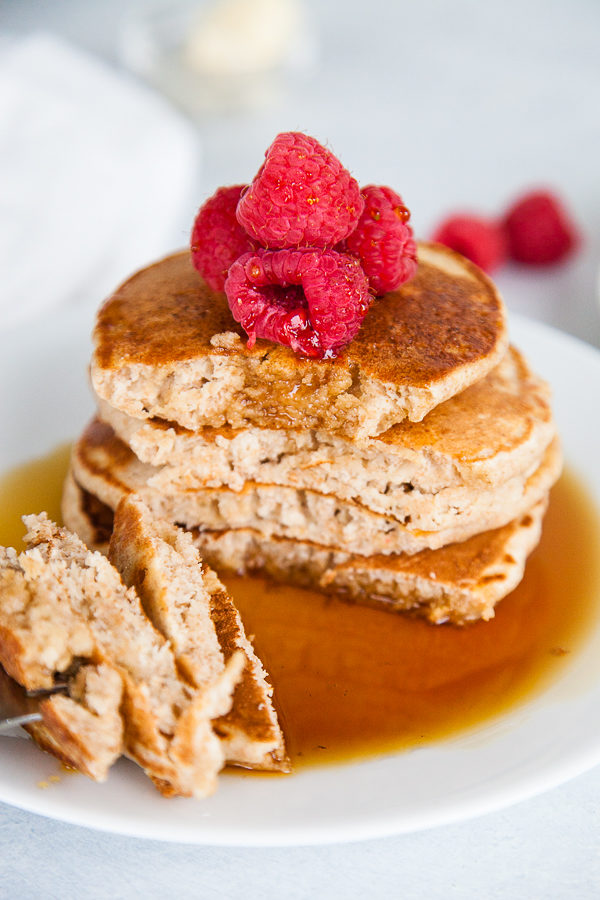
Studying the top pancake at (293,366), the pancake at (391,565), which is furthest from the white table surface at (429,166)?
the top pancake at (293,366)

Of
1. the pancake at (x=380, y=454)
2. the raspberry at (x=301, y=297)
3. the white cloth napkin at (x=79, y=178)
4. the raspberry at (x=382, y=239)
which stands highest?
the raspberry at (x=382, y=239)

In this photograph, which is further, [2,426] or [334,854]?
[2,426]

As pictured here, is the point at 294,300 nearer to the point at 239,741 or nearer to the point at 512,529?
the point at 512,529

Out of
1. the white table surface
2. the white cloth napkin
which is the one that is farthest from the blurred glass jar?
the white cloth napkin

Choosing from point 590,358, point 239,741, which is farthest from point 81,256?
point 239,741

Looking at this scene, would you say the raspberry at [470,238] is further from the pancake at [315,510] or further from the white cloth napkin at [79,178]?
the pancake at [315,510]

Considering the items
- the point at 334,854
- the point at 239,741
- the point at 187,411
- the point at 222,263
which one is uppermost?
the point at 222,263
